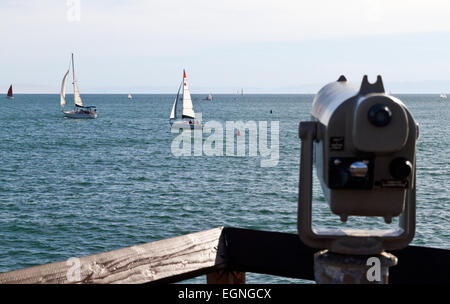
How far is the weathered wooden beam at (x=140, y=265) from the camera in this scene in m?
1.88

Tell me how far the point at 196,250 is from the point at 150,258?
20 cm

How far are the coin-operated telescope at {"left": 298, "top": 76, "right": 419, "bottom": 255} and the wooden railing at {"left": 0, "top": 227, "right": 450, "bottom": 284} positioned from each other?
22cm

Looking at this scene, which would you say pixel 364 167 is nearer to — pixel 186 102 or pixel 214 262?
pixel 214 262

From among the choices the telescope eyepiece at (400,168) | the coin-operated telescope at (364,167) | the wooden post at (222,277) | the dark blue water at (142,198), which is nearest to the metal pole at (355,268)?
the coin-operated telescope at (364,167)

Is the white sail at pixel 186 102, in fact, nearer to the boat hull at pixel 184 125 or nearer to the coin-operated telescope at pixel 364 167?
the boat hull at pixel 184 125

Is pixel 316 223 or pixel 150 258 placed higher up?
pixel 150 258

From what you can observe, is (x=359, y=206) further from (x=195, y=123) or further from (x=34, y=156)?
(x=195, y=123)

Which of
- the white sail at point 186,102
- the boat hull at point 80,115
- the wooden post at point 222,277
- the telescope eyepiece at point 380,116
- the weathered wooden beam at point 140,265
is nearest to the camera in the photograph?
the telescope eyepiece at point 380,116

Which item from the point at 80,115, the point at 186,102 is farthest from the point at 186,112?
the point at 80,115

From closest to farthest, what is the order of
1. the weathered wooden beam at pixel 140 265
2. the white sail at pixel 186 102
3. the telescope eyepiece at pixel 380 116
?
the telescope eyepiece at pixel 380 116 < the weathered wooden beam at pixel 140 265 < the white sail at pixel 186 102

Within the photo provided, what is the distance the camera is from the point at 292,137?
61.8 m

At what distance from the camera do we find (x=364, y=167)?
1.81 metres

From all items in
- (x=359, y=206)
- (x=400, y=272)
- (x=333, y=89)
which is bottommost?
(x=400, y=272)
